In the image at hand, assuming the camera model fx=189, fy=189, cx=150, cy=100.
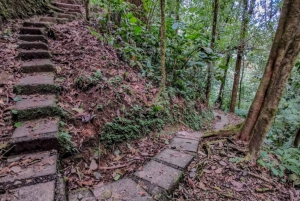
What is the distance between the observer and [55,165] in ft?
5.53

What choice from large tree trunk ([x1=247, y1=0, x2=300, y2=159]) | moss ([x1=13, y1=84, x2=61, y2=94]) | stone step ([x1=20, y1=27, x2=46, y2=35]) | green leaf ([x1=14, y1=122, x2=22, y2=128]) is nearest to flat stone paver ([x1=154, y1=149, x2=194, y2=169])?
large tree trunk ([x1=247, y1=0, x2=300, y2=159])

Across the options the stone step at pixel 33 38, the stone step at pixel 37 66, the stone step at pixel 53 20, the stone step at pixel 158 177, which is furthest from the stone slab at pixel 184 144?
the stone step at pixel 53 20

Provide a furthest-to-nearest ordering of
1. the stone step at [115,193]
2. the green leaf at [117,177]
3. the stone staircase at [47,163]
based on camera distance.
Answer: the green leaf at [117,177] → the stone step at [115,193] → the stone staircase at [47,163]

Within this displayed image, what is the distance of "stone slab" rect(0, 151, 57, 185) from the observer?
1523 mm

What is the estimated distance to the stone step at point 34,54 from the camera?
3.22 meters

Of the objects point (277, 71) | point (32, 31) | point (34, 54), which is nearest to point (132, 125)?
point (277, 71)

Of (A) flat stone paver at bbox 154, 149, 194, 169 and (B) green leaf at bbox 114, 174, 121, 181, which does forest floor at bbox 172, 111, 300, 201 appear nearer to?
(A) flat stone paver at bbox 154, 149, 194, 169

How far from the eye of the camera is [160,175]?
1902 mm

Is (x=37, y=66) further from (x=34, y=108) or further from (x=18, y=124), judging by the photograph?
(x=18, y=124)

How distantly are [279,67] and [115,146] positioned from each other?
7.14 ft

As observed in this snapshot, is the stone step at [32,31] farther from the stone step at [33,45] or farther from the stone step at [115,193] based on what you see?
the stone step at [115,193]

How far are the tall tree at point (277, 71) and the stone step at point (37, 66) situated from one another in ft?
10.2

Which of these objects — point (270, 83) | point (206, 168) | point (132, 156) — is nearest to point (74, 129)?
point (132, 156)

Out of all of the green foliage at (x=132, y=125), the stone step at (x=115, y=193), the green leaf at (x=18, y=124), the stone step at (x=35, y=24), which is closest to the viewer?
the stone step at (x=115, y=193)
